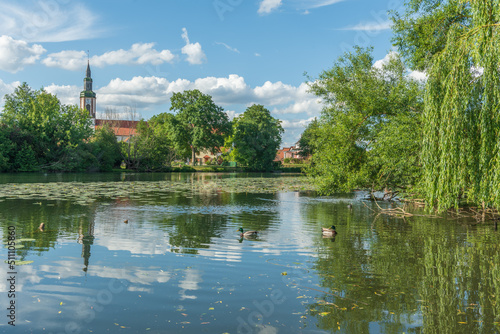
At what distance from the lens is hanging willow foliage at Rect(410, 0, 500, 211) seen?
10.0m

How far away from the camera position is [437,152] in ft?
36.5

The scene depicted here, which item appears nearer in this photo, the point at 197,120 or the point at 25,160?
the point at 25,160

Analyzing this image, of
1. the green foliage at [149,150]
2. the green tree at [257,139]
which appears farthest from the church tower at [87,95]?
the green tree at [257,139]

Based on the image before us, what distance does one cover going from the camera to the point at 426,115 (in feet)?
37.1

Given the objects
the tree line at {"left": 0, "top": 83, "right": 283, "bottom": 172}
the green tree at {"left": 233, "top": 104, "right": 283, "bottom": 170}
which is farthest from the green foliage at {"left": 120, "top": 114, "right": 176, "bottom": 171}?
the green tree at {"left": 233, "top": 104, "right": 283, "bottom": 170}

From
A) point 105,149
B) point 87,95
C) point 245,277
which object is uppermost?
point 87,95

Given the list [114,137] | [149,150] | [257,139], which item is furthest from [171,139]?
[257,139]

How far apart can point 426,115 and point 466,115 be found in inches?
39.4

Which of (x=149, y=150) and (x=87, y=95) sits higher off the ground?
(x=87, y=95)

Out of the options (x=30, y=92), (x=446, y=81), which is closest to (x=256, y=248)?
(x=446, y=81)

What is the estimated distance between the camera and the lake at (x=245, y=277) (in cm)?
655

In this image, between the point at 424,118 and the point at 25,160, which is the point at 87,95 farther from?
the point at 424,118

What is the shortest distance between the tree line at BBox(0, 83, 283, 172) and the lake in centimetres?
4801

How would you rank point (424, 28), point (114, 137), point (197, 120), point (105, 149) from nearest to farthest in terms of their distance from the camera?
point (424, 28) < point (105, 149) < point (114, 137) < point (197, 120)
